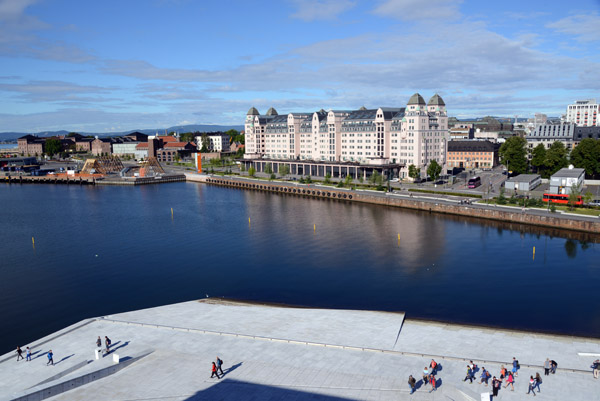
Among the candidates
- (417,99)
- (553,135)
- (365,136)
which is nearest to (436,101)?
(417,99)

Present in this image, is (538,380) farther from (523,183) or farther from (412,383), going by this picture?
(523,183)

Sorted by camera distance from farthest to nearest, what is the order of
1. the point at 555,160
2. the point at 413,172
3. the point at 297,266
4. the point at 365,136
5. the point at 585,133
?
1. the point at 585,133
2. the point at 365,136
3. the point at 413,172
4. the point at 555,160
5. the point at 297,266

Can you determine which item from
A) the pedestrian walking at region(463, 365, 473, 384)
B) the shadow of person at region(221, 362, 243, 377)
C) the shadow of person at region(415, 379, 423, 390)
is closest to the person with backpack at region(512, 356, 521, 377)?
the pedestrian walking at region(463, 365, 473, 384)

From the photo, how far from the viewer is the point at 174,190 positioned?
14125cm

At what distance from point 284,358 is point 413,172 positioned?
101 meters

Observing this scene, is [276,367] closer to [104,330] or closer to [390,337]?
[390,337]

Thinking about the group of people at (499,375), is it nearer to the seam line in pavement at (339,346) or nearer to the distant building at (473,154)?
the seam line in pavement at (339,346)

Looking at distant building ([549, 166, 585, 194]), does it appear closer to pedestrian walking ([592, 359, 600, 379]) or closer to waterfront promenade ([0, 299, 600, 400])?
waterfront promenade ([0, 299, 600, 400])

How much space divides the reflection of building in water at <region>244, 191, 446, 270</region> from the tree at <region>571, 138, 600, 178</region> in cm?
5433

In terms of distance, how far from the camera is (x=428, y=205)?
9481cm

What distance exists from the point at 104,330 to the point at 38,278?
23.0 metres

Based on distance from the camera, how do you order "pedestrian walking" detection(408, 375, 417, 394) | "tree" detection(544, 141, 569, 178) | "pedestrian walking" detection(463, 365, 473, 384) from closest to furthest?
"pedestrian walking" detection(408, 375, 417, 394) → "pedestrian walking" detection(463, 365, 473, 384) → "tree" detection(544, 141, 569, 178)

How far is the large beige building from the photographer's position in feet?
427

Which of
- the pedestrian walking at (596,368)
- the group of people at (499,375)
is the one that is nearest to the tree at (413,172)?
the group of people at (499,375)
